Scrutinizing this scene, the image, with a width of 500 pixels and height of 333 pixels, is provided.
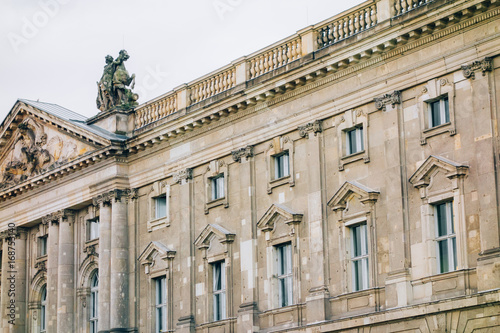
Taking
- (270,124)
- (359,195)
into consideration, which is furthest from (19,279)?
(359,195)

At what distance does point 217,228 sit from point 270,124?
15.0ft

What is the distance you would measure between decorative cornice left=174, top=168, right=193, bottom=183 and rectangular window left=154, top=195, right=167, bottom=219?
1448 millimetres

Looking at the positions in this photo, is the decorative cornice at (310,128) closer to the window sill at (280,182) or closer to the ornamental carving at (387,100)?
the window sill at (280,182)

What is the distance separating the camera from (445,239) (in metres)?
38.4

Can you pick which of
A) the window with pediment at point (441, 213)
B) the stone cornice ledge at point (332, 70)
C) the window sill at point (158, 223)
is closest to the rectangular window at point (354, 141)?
the stone cornice ledge at point (332, 70)

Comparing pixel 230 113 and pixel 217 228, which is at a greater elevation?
pixel 230 113

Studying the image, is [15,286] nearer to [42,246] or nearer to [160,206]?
[42,246]

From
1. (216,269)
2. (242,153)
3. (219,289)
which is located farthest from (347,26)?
(219,289)

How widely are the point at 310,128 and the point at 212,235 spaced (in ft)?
21.4

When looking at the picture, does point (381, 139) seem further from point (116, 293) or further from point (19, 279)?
point (19, 279)

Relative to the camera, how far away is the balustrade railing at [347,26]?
41.8 m

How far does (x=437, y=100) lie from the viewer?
3941cm

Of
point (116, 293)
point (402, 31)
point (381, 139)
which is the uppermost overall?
point (402, 31)

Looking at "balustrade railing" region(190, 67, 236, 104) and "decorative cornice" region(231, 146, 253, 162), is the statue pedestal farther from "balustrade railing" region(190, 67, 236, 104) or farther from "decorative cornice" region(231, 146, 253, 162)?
"decorative cornice" region(231, 146, 253, 162)
